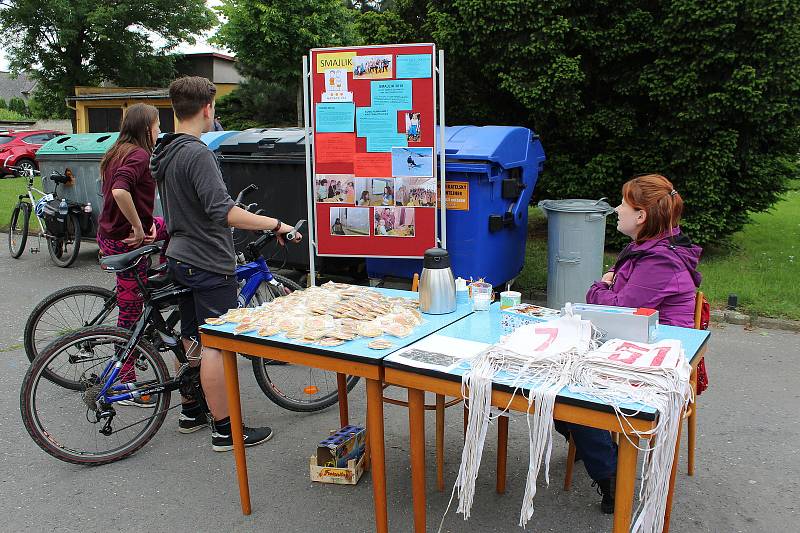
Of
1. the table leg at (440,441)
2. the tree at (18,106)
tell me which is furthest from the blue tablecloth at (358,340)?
the tree at (18,106)

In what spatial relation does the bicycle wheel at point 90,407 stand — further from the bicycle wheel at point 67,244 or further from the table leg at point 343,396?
the bicycle wheel at point 67,244

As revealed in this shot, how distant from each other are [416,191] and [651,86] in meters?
3.54

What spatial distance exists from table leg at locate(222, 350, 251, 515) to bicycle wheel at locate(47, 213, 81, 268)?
6.43m

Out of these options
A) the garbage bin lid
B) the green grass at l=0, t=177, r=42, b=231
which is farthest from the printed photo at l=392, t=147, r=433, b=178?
the green grass at l=0, t=177, r=42, b=231

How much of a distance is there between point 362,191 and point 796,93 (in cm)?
495

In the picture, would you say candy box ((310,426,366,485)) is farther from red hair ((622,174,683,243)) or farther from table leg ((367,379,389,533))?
red hair ((622,174,683,243))

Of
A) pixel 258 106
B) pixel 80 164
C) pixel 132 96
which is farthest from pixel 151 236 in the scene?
pixel 258 106

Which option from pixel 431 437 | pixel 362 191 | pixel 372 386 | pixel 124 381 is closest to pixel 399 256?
pixel 362 191

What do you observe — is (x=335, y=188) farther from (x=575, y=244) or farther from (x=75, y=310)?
(x=75, y=310)

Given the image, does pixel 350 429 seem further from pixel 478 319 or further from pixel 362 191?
pixel 362 191

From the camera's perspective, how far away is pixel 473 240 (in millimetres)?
6203

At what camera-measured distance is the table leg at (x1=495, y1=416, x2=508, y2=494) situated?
3.33 metres

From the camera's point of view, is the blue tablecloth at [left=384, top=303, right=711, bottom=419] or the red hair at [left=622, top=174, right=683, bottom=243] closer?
the blue tablecloth at [left=384, top=303, right=711, bottom=419]

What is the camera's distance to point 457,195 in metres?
6.15
